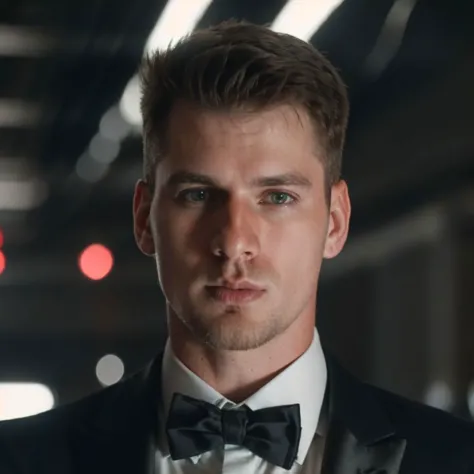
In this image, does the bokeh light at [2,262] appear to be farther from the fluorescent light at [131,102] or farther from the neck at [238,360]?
the neck at [238,360]

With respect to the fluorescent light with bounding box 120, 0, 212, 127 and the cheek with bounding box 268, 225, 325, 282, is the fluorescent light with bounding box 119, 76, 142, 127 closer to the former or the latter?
the fluorescent light with bounding box 120, 0, 212, 127

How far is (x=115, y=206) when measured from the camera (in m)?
5.38

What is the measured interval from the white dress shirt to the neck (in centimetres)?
1

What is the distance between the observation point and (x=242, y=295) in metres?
1.82

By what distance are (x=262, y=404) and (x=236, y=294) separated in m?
0.20

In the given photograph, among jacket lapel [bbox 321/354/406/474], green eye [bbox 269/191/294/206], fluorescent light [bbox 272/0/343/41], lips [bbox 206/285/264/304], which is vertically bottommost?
jacket lapel [bbox 321/354/406/474]

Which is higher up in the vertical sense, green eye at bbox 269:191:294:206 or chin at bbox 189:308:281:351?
green eye at bbox 269:191:294:206

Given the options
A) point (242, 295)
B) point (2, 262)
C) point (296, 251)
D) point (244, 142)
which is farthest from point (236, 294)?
point (2, 262)

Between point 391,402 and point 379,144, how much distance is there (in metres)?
2.98

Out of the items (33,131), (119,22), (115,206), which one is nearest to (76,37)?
(119,22)

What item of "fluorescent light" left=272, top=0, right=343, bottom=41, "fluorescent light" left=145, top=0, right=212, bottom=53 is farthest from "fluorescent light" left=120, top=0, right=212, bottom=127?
"fluorescent light" left=272, top=0, right=343, bottom=41

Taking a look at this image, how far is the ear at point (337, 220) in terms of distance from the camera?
1.97 metres

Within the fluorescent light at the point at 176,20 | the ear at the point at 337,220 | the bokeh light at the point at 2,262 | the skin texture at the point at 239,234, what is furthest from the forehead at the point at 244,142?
the bokeh light at the point at 2,262

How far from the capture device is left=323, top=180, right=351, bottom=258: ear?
1969mm
